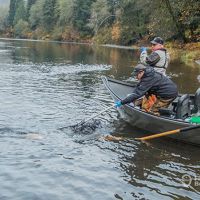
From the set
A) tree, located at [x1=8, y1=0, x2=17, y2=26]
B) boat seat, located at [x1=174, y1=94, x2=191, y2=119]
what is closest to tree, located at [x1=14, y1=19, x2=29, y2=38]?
tree, located at [x1=8, y1=0, x2=17, y2=26]

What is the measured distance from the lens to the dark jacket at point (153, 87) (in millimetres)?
10414

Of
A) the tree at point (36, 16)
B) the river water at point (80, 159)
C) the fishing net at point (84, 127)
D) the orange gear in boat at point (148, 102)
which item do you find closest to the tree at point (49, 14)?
the tree at point (36, 16)

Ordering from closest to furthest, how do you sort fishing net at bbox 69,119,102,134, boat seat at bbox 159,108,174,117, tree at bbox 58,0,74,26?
boat seat at bbox 159,108,174,117 < fishing net at bbox 69,119,102,134 < tree at bbox 58,0,74,26

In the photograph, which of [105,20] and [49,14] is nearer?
[105,20]

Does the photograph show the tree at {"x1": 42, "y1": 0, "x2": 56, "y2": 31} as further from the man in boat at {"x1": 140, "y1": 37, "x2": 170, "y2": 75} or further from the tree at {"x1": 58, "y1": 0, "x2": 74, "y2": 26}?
the man in boat at {"x1": 140, "y1": 37, "x2": 170, "y2": 75}

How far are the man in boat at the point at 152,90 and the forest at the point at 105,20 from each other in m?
28.9

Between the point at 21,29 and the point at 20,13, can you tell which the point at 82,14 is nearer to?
the point at 21,29

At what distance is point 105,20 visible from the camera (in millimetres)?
76375

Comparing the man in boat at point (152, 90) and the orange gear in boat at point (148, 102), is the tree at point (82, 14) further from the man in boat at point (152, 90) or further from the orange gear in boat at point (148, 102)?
the man in boat at point (152, 90)

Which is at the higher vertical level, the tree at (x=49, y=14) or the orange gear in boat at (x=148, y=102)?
the tree at (x=49, y=14)

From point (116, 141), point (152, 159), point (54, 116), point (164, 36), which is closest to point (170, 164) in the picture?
point (152, 159)

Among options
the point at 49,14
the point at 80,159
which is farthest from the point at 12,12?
the point at 80,159

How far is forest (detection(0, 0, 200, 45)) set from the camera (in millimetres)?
40125

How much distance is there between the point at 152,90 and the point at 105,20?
67.3 meters
